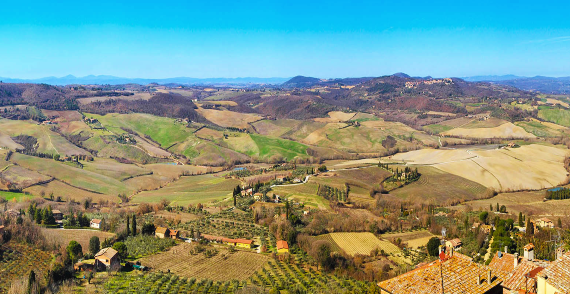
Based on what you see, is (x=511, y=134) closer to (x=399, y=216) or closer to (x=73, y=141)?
(x=399, y=216)

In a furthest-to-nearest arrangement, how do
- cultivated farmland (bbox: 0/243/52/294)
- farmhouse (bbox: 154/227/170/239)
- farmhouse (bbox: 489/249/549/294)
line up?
farmhouse (bbox: 154/227/170/239) → cultivated farmland (bbox: 0/243/52/294) → farmhouse (bbox: 489/249/549/294)

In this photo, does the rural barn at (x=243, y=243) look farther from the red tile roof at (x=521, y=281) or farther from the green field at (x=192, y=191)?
the green field at (x=192, y=191)

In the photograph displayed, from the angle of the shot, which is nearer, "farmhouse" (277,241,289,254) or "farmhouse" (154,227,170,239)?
"farmhouse" (277,241,289,254)

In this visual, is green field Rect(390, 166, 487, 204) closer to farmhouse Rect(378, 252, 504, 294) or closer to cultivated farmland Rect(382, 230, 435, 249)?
cultivated farmland Rect(382, 230, 435, 249)

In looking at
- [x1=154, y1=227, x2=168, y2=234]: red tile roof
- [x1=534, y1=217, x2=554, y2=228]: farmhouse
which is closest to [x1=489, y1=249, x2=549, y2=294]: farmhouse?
[x1=534, y1=217, x2=554, y2=228]: farmhouse

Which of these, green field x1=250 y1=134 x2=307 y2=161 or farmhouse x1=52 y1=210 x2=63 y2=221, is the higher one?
farmhouse x1=52 y1=210 x2=63 y2=221

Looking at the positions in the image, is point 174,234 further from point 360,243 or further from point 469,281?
point 469,281
